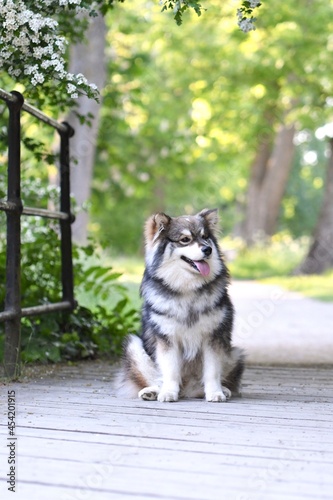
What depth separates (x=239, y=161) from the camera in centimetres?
2839

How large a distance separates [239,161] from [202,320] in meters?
23.9

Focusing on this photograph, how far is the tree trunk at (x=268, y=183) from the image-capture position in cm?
2761

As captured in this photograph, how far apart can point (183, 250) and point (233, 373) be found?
2.81ft

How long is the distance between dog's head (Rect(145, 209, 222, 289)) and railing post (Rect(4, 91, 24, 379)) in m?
1.01

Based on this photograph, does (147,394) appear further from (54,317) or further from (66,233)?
(66,233)

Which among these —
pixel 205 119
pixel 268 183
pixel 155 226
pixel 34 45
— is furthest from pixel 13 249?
pixel 268 183

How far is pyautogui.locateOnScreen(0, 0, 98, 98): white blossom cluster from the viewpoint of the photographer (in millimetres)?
5152

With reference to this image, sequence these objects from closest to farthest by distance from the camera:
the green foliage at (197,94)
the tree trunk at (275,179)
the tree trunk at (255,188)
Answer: the green foliage at (197,94)
the tree trunk at (275,179)
the tree trunk at (255,188)

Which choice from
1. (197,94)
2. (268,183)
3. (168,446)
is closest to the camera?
(168,446)

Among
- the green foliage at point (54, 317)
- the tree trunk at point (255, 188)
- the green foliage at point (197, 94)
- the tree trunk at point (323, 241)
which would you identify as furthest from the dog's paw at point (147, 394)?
the tree trunk at point (255, 188)

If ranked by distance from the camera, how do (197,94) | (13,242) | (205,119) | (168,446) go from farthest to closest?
(205,119)
(197,94)
(13,242)
(168,446)

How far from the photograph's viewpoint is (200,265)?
15.7ft

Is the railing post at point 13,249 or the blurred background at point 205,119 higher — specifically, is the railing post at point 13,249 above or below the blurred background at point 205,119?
below

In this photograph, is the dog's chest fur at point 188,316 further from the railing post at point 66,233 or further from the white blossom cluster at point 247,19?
the railing post at point 66,233
